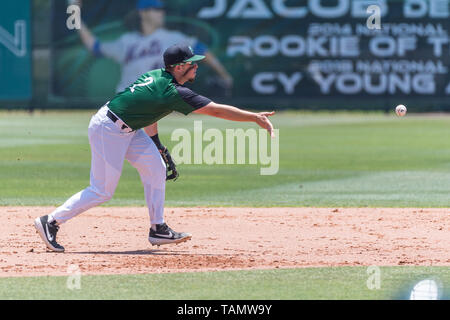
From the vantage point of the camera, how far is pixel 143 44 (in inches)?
1337

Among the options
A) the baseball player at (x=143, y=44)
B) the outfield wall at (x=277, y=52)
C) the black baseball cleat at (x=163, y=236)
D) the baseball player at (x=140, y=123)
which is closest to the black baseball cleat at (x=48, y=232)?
the baseball player at (x=140, y=123)

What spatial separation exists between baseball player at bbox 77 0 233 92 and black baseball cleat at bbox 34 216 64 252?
82.7 feet

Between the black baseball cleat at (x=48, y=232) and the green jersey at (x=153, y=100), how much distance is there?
117 centimetres

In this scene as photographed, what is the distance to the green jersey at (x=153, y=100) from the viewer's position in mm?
8328

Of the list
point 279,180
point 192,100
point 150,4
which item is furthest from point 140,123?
point 150,4

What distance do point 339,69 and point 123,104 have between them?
2534 centimetres

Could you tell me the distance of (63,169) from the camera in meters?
17.8

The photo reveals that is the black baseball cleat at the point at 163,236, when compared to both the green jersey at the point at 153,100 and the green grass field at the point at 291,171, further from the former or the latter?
the green grass field at the point at 291,171

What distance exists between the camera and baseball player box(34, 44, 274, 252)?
27.4ft

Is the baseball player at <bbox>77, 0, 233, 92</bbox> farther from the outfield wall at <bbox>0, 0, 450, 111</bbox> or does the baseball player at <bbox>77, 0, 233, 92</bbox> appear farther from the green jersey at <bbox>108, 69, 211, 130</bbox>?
the green jersey at <bbox>108, 69, 211, 130</bbox>

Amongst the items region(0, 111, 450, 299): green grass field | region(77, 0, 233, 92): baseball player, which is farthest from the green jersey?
region(77, 0, 233, 92): baseball player

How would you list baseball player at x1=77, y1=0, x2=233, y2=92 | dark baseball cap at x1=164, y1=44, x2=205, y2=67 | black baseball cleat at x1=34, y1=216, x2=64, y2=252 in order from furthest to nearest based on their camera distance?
1. baseball player at x1=77, y1=0, x2=233, y2=92
2. black baseball cleat at x1=34, y1=216, x2=64, y2=252
3. dark baseball cap at x1=164, y1=44, x2=205, y2=67

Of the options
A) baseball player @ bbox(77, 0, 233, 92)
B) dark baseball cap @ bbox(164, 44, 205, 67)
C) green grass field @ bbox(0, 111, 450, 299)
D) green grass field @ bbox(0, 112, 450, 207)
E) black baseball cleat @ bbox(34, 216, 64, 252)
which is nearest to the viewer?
green grass field @ bbox(0, 111, 450, 299)

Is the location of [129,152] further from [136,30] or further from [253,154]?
[136,30]
